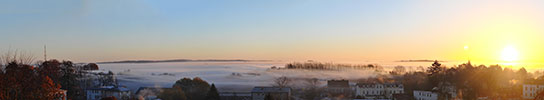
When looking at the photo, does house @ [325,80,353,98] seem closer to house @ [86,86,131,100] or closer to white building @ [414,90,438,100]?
white building @ [414,90,438,100]

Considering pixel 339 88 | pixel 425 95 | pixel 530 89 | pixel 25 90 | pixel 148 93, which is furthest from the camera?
pixel 339 88

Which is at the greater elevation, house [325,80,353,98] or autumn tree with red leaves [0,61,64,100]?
autumn tree with red leaves [0,61,64,100]

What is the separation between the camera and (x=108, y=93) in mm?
27453

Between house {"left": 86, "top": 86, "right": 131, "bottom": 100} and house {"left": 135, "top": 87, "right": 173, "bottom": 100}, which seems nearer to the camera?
house {"left": 86, "top": 86, "right": 131, "bottom": 100}

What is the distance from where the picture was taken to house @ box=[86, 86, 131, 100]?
89.9 ft

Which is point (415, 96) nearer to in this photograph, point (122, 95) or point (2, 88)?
point (122, 95)

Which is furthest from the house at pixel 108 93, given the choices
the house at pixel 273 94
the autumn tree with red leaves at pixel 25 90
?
the autumn tree with red leaves at pixel 25 90

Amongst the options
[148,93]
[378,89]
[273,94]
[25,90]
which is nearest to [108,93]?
[148,93]

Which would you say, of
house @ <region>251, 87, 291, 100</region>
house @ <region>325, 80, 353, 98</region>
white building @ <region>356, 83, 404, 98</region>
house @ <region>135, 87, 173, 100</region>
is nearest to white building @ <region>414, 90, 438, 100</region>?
white building @ <region>356, 83, 404, 98</region>

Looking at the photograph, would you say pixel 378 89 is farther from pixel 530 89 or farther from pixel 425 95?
pixel 530 89

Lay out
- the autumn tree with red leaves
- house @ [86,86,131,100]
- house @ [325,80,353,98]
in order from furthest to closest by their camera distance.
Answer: house @ [325,80,353,98]
house @ [86,86,131,100]
the autumn tree with red leaves

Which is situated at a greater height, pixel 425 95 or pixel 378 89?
pixel 425 95

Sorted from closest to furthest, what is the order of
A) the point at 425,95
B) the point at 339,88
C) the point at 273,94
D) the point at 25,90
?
the point at 25,90
the point at 425,95
the point at 273,94
the point at 339,88

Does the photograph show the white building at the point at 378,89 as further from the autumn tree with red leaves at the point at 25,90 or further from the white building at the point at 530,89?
the autumn tree with red leaves at the point at 25,90
